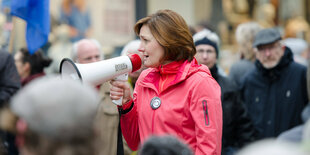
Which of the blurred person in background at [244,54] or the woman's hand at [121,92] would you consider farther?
the blurred person in background at [244,54]

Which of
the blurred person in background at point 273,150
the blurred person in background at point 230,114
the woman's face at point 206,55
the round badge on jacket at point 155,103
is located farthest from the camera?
the woman's face at point 206,55

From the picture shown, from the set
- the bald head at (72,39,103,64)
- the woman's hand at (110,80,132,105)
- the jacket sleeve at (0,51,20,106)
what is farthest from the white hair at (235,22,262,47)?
the woman's hand at (110,80,132,105)

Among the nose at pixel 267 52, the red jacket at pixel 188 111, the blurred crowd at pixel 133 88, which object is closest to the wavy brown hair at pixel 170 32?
the red jacket at pixel 188 111

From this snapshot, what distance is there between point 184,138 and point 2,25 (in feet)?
20.3

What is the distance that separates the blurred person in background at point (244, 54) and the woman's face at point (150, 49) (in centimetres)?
285

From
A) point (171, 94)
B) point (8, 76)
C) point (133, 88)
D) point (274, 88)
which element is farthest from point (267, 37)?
point (8, 76)

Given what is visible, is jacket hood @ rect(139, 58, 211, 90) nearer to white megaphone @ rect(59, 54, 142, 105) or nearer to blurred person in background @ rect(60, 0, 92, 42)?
white megaphone @ rect(59, 54, 142, 105)

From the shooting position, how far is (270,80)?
209 inches

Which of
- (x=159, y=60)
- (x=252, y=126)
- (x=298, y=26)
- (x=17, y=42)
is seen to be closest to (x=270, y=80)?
(x=252, y=126)

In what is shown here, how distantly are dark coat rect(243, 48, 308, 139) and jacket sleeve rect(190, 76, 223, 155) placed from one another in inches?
86.8

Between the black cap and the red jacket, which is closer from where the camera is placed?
the red jacket

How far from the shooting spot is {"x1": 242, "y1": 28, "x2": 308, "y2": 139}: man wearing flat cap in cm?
514

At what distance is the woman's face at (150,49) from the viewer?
10.5ft

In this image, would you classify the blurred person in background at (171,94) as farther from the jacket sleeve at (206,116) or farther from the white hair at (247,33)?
the white hair at (247,33)
